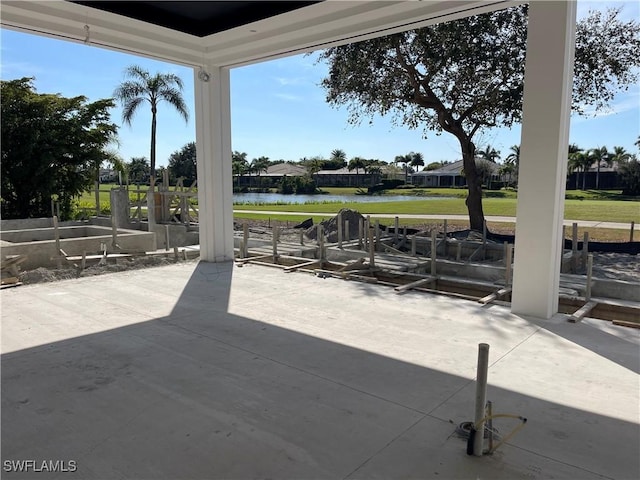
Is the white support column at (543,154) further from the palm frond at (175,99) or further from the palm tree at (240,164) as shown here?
the palm tree at (240,164)

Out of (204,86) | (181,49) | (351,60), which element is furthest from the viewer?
(351,60)

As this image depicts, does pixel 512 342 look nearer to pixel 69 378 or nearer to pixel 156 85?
pixel 69 378

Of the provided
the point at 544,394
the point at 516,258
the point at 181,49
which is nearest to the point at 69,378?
the point at 544,394

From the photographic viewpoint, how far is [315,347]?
4.66 meters

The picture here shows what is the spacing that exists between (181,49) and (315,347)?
6.28 m

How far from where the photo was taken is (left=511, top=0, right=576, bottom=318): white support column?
5.23 meters

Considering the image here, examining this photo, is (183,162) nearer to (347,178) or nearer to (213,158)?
(347,178)

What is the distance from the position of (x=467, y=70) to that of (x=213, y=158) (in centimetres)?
972

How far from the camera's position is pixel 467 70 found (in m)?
14.6

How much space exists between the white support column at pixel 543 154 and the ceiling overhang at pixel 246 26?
2.44ft

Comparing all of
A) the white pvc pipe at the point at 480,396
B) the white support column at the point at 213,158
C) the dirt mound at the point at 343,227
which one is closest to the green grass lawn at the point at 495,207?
the dirt mound at the point at 343,227

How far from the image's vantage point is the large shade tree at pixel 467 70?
13984 millimetres

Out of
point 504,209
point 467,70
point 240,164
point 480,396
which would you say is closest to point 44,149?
point 467,70

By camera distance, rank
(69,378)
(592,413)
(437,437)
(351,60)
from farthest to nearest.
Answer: (351,60) → (69,378) → (592,413) → (437,437)
